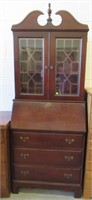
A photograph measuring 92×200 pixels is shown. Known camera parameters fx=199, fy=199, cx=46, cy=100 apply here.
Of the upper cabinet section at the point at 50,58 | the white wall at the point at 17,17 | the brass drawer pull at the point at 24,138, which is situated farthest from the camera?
the white wall at the point at 17,17

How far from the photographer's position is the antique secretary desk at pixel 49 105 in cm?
189

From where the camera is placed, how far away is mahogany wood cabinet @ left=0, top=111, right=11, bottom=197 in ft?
6.27

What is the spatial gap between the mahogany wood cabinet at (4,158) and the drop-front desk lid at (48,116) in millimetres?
90

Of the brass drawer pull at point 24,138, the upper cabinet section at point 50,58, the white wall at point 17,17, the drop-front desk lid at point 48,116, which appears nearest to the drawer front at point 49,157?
the brass drawer pull at point 24,138

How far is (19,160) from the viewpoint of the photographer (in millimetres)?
2043

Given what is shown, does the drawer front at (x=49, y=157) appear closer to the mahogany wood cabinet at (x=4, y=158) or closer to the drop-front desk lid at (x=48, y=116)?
the mahogany wood cabinet at (x=4, y=158)

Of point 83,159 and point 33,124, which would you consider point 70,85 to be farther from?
point 83,159

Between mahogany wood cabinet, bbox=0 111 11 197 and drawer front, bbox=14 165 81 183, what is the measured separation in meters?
0.11

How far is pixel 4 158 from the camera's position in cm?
196

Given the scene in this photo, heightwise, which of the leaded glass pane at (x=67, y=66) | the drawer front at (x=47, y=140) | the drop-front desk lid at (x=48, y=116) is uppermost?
the leaded glass pane at (x=67, y=66)

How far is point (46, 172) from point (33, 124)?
53cm

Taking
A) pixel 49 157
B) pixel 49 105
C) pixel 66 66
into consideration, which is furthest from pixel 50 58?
pixel 49 157

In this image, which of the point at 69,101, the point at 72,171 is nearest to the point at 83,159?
the point at 72,171

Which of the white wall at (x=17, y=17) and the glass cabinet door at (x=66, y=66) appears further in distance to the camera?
the white wall at (x=17, y=17)
